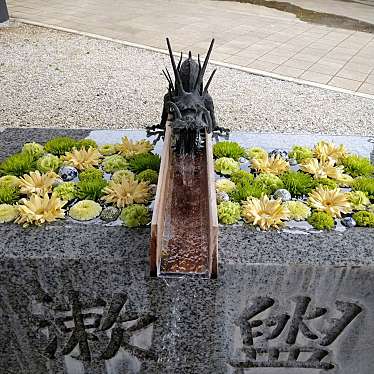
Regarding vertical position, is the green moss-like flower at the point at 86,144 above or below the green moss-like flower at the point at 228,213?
below

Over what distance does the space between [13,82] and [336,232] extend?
5996mm

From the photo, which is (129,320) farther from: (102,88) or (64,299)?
(102,88)

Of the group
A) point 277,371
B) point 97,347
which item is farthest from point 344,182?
point 97,347

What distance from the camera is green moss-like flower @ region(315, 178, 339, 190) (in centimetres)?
301

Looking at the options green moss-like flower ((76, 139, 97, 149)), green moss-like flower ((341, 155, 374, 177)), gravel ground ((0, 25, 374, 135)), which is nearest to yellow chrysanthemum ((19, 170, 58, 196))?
green moss-like flower ((76, 139, 97, 149))

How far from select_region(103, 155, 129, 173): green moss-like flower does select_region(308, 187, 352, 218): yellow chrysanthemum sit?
4.22 feet

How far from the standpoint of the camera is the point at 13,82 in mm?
7133

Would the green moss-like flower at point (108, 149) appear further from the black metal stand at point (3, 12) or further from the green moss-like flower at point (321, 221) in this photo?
the black metal stand at point (3, 12)

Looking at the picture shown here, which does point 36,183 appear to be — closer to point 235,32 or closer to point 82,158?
point 82,158

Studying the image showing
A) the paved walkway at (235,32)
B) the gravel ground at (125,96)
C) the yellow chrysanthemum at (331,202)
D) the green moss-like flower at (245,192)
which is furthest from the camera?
the paved walkway at (235,32)

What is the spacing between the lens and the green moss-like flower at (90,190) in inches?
114

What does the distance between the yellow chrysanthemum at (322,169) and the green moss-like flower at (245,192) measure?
Answer: 18.4 inches

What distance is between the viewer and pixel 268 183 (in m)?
3.03

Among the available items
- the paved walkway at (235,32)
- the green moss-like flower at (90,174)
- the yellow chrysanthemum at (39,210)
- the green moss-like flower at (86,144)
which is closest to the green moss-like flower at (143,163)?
the green moss-like flower at (90,174)
